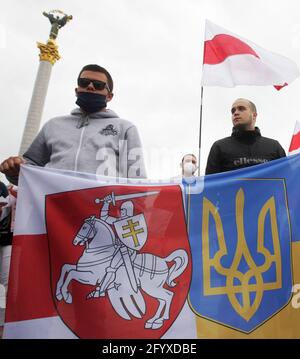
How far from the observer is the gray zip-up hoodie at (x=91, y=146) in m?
2.54

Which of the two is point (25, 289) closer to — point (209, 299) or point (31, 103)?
point (209, 299)

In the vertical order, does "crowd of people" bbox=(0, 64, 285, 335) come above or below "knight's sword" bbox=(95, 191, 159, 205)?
above

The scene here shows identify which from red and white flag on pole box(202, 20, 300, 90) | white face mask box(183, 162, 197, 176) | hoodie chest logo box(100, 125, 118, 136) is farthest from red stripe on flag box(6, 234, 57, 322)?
red and white flag on pole box(202, 20, 300, 90)

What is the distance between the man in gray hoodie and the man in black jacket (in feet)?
2.80

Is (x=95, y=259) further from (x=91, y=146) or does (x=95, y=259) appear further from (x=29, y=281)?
(x=91, y=146)

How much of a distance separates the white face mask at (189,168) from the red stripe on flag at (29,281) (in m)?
2.76

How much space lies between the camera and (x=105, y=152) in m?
2.55

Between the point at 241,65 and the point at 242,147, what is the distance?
6.62 feet

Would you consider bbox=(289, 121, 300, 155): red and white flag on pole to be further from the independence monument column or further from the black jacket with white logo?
the independence monument column

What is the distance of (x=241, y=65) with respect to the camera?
4.78 metres

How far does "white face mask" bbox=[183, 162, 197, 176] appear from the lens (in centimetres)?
472

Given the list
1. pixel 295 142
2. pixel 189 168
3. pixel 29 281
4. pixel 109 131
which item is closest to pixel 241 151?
pixel 109 131
